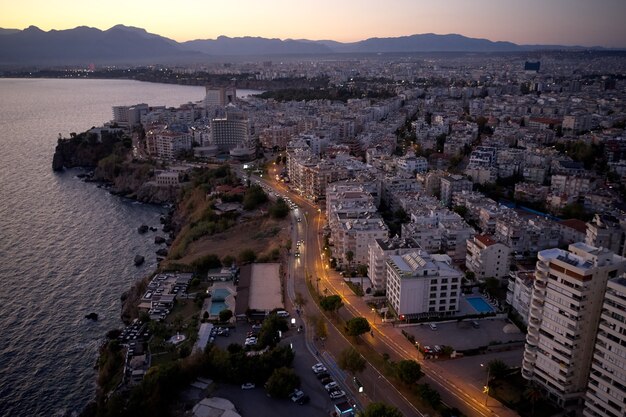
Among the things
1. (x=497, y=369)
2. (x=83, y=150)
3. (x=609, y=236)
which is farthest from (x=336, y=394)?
(x=83, y=150)

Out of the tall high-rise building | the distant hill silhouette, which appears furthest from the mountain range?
the tall high-rise building

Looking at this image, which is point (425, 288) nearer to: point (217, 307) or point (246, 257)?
point (217, 307)

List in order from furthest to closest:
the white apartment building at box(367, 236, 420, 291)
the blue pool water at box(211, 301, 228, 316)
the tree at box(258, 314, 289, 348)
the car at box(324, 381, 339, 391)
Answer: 1. the white apartment building at box(367, 236, 420, 291)
2. the blue pool water at box(211, 301, 228, 316)
3. the tree at box(258, 314, 289, 348)
4. the car at box(324, 381, 339, 391)

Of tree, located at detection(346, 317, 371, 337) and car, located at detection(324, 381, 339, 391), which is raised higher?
tree, located at detection(346, 317, 371, 337)

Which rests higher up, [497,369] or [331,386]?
[497,369]

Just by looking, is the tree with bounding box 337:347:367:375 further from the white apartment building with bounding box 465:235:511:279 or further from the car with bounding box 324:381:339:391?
the white apartment building with bounding box 465:235:511:279

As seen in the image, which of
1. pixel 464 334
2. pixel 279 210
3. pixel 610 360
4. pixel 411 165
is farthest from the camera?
pixel 411 165

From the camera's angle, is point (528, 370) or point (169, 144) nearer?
point (528, 370)

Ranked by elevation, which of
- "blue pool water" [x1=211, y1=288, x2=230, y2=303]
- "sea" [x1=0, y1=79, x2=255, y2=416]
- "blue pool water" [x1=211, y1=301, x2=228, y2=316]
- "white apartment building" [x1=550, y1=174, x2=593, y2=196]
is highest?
"white apartment building" [x1=550, y1=174, x2=593, y2=196]
